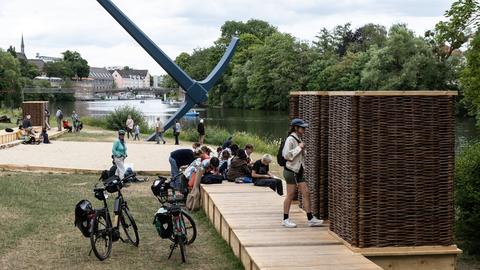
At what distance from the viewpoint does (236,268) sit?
7.13 m

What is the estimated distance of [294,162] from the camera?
297 inches

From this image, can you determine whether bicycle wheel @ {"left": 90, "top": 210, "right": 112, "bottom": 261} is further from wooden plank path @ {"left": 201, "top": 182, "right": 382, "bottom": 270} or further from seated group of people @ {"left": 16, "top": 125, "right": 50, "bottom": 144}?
seated group of people @ {"left": 16, "top": 125, "right": 50, "bottom": 144}

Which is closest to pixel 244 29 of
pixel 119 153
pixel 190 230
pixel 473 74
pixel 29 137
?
pixel 29 137

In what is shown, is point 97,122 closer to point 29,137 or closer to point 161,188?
point 29,137

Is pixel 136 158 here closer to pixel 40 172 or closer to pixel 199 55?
pixel 40 172

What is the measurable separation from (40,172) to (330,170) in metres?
9.84

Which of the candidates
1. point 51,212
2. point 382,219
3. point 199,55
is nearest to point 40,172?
point 51,212

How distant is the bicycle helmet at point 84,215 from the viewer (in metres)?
7.19

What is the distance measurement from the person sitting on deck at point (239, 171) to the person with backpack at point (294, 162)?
11.9 ft

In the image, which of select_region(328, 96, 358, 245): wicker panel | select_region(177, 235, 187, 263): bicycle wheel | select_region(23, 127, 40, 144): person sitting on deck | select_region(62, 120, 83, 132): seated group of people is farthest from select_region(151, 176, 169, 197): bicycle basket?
select_region(62, 120, 83, 132): seated group of people

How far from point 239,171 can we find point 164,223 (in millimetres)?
4116

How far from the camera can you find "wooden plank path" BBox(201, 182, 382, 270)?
6129 mm

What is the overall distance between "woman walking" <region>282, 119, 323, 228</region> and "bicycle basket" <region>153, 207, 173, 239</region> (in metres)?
1.38

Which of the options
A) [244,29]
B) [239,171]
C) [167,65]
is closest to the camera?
[239,171]
